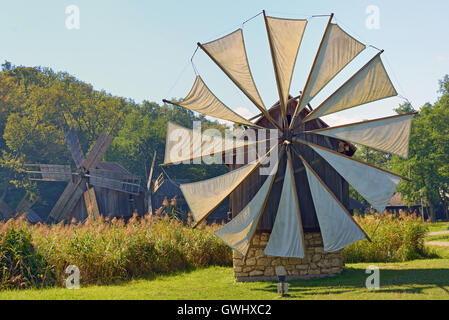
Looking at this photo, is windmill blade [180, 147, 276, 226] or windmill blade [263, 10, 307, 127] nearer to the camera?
windmill blade [180, 147, 276, 226]

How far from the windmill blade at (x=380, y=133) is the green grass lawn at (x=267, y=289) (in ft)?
12.5

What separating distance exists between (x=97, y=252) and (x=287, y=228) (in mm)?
6064

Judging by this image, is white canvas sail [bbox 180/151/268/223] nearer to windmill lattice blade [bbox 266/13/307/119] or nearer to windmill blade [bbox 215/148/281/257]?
windmill blade [bbox 215/148/281/257]

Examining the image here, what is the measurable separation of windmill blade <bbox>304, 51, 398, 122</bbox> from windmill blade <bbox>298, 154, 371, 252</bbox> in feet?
7.49

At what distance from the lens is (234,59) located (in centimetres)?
1375

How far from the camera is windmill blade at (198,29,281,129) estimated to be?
13.6 m

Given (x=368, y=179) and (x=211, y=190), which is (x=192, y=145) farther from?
(x=368, y=179)

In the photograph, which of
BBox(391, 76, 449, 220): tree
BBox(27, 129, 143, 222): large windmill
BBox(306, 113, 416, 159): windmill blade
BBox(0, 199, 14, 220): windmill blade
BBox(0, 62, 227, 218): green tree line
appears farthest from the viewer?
BBox(391, 76, 449, 220): tree

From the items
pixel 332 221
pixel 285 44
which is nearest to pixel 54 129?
pixel 285 44

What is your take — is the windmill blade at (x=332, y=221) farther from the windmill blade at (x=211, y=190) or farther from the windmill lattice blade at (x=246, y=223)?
the windmill blade at (x=211, y=190)

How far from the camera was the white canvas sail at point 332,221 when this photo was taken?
40.9ft

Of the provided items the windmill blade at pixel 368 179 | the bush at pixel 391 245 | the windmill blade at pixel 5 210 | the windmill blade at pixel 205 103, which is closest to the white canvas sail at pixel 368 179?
the windmill blade at pixel 368 179

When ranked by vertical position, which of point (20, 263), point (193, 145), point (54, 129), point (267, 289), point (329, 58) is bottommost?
point (267, 289)

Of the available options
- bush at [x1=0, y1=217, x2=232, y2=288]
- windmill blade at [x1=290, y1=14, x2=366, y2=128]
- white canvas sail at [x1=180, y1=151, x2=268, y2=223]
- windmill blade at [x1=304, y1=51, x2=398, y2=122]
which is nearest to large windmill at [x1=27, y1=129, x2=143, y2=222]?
bush at [x1=0, y1=217, x2=232, y2=288]
